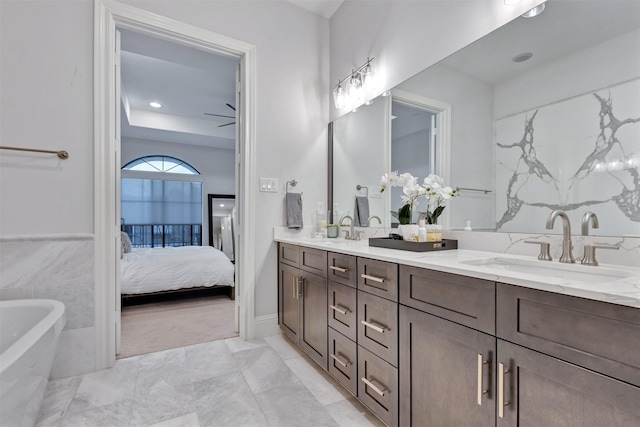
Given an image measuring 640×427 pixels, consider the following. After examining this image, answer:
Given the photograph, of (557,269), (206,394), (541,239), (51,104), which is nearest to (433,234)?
(541,239)

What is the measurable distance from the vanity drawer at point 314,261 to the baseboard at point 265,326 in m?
0.73

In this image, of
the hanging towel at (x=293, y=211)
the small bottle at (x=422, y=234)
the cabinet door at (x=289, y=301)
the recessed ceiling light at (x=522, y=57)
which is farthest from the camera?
the hanging towel at (x=293, y=211)

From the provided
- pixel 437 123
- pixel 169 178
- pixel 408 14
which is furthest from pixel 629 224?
pixel 169 178

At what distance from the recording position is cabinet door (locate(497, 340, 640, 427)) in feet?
2.25

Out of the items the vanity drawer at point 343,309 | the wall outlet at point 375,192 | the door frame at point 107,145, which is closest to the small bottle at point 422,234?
the vanity drawer at point 343,309

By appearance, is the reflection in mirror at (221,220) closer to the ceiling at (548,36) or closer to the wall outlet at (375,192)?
the wall outlet at (375,192)

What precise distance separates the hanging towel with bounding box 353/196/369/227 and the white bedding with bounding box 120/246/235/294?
6.28 feet

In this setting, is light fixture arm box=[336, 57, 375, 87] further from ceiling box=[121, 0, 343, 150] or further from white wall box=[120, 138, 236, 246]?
white wall box=[120, 138, 236, 246]

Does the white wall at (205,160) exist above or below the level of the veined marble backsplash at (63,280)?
above

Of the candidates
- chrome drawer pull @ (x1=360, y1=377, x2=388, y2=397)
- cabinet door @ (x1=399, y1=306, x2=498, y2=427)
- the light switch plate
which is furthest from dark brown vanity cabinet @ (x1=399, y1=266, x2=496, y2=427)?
the light switch plate

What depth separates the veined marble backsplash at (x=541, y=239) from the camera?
109 cm

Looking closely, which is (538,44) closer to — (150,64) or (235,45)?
(235,45)

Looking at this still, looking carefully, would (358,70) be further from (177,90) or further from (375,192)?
(177,90)

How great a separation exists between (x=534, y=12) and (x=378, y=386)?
1805 millimetres
